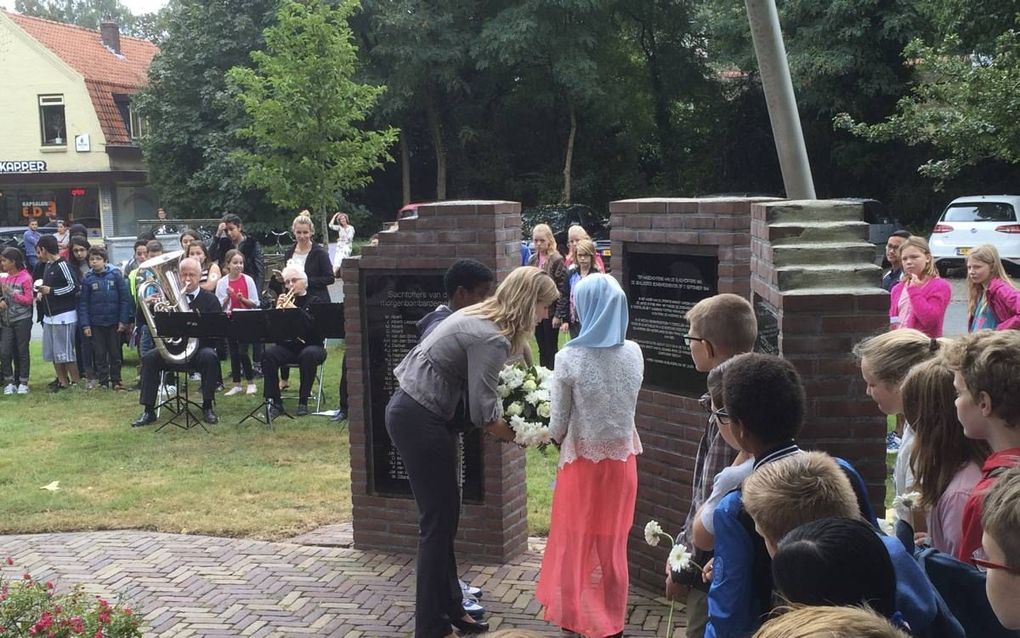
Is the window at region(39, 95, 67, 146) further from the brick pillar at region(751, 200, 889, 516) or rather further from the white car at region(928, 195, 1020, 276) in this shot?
the brick pillar at region(751, 200, 889, 516)

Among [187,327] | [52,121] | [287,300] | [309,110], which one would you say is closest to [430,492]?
[287,300]

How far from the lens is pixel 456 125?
39938mm

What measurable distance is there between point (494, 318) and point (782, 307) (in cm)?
149

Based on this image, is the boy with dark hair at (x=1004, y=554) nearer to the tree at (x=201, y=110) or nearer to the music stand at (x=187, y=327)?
the music stand at (x=187, y=327)

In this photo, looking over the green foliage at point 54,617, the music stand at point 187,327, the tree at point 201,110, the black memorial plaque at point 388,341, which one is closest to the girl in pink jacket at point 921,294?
the black memorial plaque at point 388,341

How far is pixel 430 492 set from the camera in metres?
5.37

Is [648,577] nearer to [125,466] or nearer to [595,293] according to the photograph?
[595,293]

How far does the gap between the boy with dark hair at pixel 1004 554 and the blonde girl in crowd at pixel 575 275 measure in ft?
28.7

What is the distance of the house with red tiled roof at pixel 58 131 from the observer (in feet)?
150

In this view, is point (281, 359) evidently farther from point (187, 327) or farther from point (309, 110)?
point (309, 110)

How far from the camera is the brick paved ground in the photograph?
5887 millimetres

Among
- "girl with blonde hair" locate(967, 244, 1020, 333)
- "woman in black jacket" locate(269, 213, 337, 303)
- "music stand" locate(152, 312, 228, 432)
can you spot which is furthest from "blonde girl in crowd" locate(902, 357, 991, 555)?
"woman in black jacket" locate(269, 213, 337, 303)

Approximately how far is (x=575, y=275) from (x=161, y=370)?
4885 millimetres

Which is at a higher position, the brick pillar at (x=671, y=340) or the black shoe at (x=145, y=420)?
the brick pillar at (x=671, y=340)
